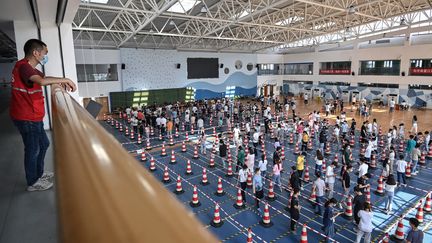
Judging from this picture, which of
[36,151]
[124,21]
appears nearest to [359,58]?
[124,21]

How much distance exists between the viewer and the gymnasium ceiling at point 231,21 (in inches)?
594

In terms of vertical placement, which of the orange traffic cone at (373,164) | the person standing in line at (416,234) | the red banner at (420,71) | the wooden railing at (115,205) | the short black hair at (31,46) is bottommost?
the orange traffic cone at (373,164)

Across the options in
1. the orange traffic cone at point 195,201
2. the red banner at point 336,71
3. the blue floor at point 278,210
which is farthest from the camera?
the red banner at point 336,71

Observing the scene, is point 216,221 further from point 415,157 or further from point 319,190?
point 415,157

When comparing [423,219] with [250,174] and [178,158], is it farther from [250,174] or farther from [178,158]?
[178,158]

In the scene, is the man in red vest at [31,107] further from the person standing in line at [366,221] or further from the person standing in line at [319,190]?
the person standing in line at [319,190]

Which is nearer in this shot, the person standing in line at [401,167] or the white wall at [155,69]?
the person standing in line at [401,167]

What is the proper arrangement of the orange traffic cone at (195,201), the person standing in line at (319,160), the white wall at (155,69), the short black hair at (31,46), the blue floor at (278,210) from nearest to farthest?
1. the short black hair at (31,46)
2. the blue floor at (278,210)
3. the orange traffic cone at (195,201)
4. the person standing in line at (319,160)
5. the white wall at (155,69)

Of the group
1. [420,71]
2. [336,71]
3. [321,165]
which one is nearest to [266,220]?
[321,165]

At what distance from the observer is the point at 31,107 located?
257cm

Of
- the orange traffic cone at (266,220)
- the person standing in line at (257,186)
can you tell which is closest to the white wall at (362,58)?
the person standing in line at (257,186)

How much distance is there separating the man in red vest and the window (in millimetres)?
21304

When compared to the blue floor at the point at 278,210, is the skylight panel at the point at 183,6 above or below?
above

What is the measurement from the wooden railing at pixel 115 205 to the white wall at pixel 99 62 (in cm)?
2341
